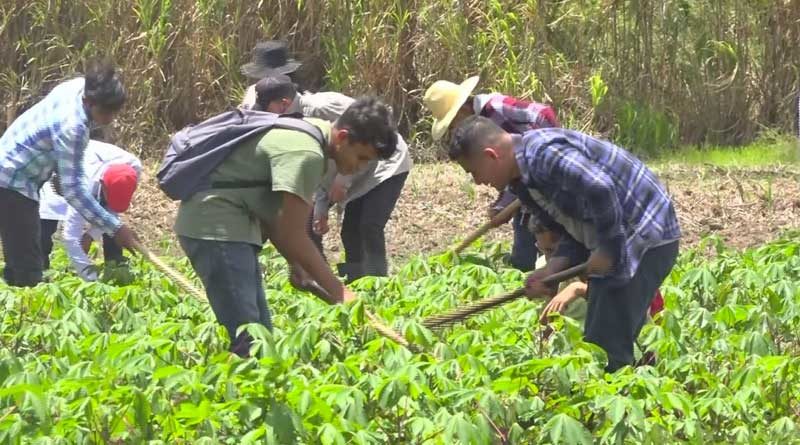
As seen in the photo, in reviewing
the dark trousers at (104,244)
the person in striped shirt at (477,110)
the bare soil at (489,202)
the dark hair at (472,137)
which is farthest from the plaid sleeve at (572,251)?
the bare soil at (489,202)

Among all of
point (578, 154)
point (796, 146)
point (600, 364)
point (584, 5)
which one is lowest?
point (796, 146)

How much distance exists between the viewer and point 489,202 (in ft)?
35.6

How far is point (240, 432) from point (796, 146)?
862 cm

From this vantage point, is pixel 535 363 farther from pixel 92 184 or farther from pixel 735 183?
pixel 735 183

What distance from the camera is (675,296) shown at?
6.51 metres

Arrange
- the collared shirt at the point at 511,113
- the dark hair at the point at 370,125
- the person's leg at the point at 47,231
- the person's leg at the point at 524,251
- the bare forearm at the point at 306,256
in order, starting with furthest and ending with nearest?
the person's leg at the point at 47,231 < the person's leg at the point at 524,251 < the collared shirt at the point at 511,113 < the bare forearm at the point at 306,256 < the dark hair at the point at 370,125

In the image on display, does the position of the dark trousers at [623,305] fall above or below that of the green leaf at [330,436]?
below

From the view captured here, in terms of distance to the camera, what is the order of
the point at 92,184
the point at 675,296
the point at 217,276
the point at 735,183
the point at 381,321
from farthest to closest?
1. the point at 735,183
2. the point at 92,184
3. the point at 675,296
4. the point at 381,321
5. the point at 217,276

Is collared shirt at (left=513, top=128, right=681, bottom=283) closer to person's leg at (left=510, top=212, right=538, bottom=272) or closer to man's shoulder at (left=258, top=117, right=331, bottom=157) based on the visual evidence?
man's shoulder at (left=258, top=117, right=331, bottom=157)

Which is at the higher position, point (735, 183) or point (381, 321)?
point (381, 321)

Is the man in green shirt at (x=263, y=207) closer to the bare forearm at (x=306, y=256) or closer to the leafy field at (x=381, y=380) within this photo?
the bare forearm at (x=306, y=256)

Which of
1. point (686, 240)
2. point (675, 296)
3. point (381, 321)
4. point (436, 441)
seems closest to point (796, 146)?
point (686, 240)

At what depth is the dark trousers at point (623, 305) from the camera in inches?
208

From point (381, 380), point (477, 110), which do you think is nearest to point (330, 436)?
Result: point (381, 380)
